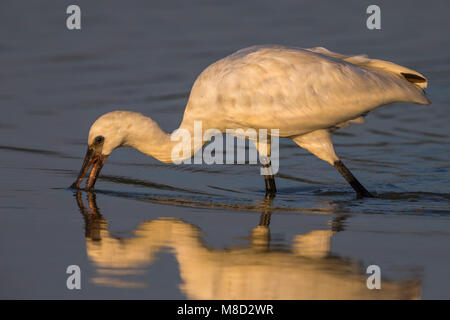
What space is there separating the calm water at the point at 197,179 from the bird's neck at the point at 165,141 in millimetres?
374

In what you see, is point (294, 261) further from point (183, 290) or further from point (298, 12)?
point (298, 12)

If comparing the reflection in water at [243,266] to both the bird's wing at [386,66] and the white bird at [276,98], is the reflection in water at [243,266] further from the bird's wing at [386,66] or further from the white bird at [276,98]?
the bird's wing at [386,66]

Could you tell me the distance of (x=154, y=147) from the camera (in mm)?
10438

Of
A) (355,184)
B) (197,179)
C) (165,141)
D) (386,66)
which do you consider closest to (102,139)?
(165,141)

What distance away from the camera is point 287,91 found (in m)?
10.1

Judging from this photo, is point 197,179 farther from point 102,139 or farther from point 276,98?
point 276,98

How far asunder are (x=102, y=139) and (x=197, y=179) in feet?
4.56

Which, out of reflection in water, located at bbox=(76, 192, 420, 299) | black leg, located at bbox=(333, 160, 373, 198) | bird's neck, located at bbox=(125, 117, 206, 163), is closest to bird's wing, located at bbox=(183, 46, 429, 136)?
bird's neck, located at bbox=(125, 117, 206, 163)

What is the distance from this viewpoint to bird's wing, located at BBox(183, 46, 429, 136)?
32.7 feet

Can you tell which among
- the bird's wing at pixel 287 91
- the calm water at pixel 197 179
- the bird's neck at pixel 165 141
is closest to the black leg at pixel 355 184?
the calm water at pixel 197 179

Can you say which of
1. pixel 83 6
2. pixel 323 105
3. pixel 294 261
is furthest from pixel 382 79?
pixel 83 6

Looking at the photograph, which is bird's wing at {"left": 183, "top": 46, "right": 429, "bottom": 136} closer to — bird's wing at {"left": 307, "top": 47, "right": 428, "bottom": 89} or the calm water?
bird's wing at {"left": 307, "top": 47, "right": 428, "bottom": 89}
